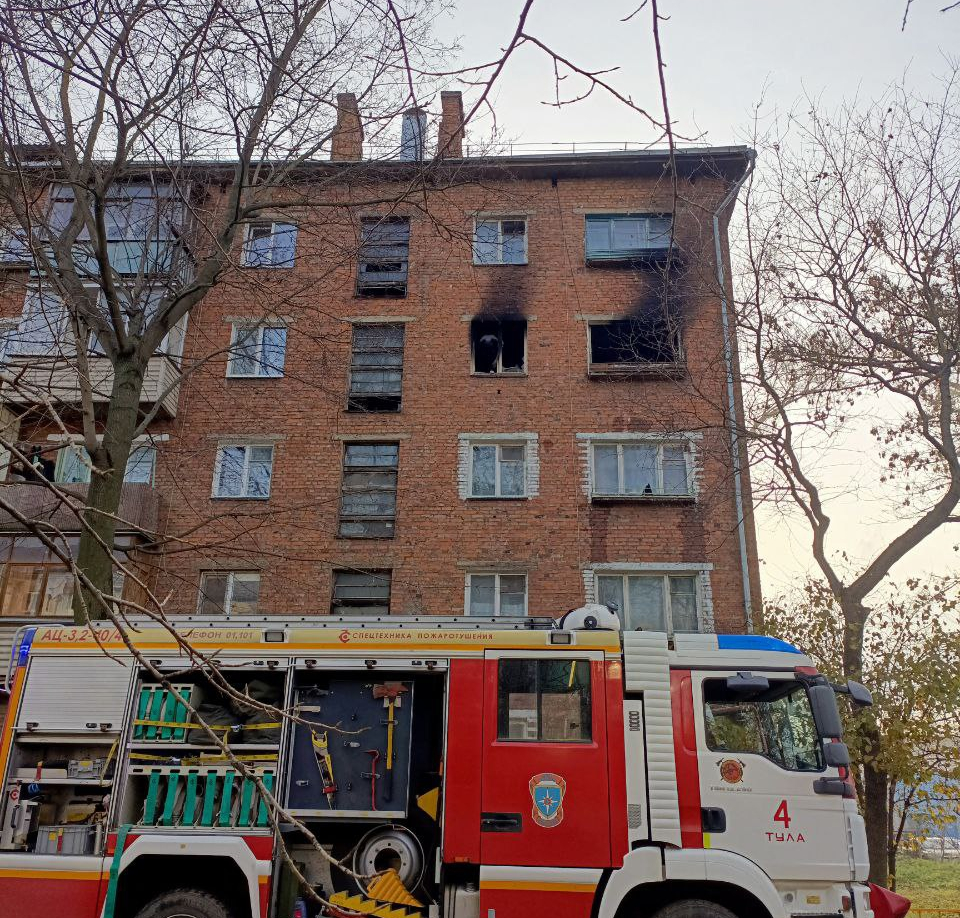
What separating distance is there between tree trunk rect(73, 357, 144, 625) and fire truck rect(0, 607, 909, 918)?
215cm

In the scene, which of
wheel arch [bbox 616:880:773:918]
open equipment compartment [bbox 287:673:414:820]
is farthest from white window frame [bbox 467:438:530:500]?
wheel arch [bbox 616:880:773:918]

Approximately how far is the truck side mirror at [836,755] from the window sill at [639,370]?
12.3m

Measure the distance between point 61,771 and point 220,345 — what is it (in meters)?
14.2

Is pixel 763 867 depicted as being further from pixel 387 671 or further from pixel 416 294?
pixel 416 294

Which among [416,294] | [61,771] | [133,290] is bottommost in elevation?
[61,771]

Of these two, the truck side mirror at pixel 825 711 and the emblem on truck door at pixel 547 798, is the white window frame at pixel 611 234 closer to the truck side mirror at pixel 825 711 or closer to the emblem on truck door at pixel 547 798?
the truck side mirror at pixel 825 711

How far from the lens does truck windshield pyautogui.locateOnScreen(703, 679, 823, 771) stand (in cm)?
784

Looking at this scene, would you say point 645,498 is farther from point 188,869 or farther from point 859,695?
point 188,869

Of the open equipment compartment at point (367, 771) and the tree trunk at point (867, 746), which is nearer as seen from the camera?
the open equipment compartment at point (367, 771)

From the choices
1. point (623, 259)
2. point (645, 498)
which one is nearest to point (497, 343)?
point (623, 259)

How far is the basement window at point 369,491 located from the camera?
19266mm

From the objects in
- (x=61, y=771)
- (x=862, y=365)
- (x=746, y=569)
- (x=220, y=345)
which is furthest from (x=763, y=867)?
(x=220, y=345)

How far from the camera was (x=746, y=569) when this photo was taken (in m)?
18.2

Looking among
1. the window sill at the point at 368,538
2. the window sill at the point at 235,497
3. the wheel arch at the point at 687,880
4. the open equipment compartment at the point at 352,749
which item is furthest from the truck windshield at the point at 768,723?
the window sill at the point at 235,497
